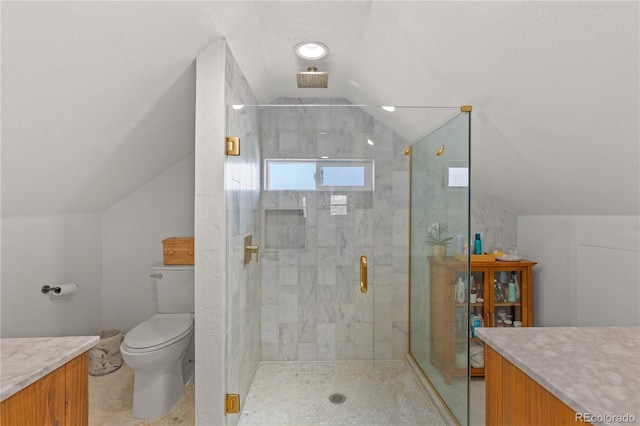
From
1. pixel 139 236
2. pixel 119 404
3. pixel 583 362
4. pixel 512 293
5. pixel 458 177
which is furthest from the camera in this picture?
pixel 139 236

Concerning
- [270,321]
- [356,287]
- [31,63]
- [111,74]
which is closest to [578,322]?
[356,287]

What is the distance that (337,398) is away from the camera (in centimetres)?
189

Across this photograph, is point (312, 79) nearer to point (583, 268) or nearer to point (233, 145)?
point (233, 145)

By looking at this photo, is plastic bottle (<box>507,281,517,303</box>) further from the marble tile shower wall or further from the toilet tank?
the toilet tank

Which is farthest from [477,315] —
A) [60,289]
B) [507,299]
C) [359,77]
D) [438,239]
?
[60,289]

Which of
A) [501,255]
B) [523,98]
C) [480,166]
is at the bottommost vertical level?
[501,255]

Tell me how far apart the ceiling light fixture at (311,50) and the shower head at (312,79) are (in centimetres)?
12

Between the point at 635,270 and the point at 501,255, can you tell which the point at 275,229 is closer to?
the point at 501,255

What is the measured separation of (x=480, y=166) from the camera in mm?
2281

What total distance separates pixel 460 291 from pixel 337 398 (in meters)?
1.00

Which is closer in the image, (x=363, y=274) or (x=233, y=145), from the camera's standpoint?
(x=233, y=145)

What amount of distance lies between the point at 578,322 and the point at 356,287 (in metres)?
1.61

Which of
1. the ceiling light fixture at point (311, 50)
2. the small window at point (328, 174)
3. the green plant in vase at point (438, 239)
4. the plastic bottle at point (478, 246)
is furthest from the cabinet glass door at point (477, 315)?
the ceiling light fixture at point (311, 50)

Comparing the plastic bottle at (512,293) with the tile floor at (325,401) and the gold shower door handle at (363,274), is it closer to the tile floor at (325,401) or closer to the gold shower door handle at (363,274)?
the tile floor at (325,401)
